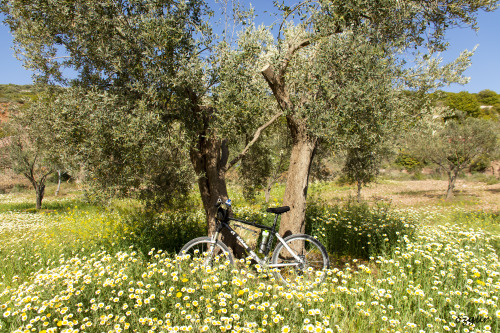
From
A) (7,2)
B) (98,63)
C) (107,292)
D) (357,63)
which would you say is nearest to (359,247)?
(357,63)

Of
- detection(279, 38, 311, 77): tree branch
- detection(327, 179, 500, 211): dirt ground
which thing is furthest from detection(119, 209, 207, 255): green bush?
detection(327, 179, 500, 211): dirt ground

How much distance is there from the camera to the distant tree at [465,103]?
6378cm

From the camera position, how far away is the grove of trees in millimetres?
5215

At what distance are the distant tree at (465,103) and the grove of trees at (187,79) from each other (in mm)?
70199

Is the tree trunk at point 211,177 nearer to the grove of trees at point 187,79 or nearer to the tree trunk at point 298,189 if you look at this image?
the grove of trees at point 187,79

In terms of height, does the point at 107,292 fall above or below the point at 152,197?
below

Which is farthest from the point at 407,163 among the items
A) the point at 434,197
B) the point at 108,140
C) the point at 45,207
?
the point at 108,140

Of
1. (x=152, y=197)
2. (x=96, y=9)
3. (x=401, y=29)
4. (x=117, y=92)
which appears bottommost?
(x=152, y=197)

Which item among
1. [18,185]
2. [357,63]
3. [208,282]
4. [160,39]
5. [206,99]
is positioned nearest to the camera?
[208,282]

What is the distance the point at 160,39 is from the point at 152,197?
404 cm

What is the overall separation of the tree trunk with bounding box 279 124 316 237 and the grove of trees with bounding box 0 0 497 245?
23 millimetres

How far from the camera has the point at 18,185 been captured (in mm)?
36656

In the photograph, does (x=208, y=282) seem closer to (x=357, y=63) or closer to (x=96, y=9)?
(x=357, y=63)

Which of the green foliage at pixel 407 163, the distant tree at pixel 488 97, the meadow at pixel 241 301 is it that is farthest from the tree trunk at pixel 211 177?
the distant tree at pixel 488 97
